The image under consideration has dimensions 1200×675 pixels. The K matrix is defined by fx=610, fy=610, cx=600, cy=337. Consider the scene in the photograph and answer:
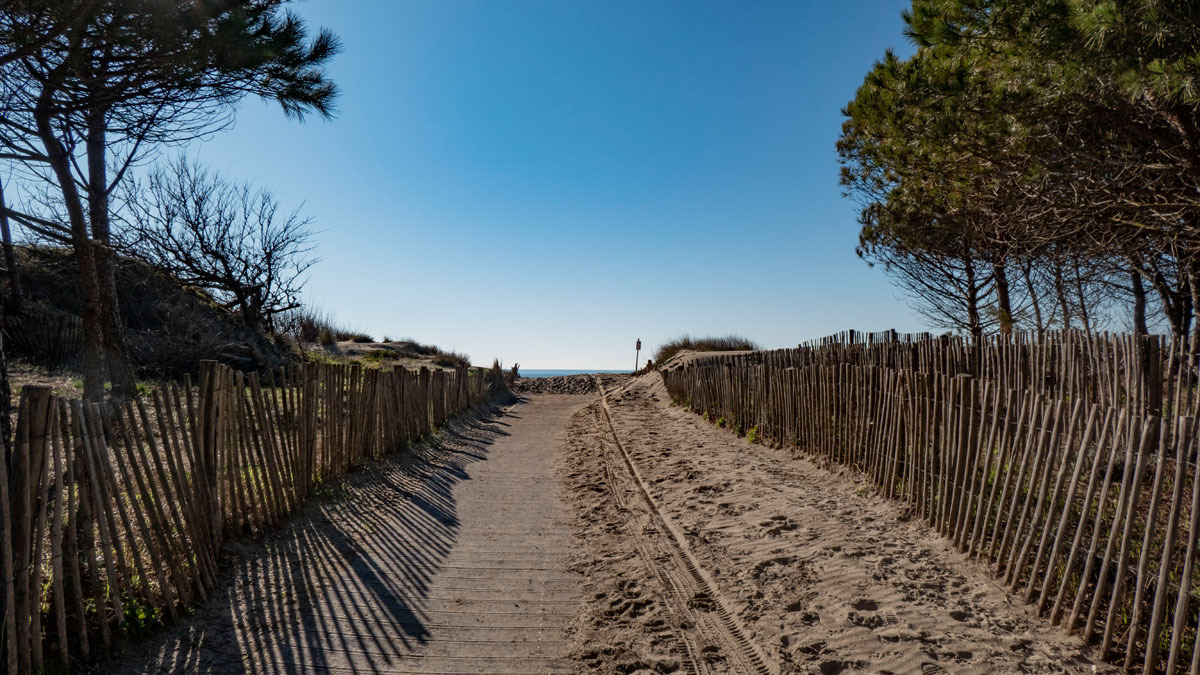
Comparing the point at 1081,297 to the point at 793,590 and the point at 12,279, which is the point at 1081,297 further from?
the point at 12,279

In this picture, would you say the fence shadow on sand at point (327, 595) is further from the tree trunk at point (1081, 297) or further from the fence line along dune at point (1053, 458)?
the tree trunk at point (1081, 297)

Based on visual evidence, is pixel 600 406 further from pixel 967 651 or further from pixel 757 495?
pixel 967 651

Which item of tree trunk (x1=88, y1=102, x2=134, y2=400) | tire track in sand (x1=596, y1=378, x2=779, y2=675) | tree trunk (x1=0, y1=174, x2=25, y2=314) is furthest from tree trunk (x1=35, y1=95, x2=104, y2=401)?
tire track in sand (x1=596, y1=378, x2=779, y2=675)

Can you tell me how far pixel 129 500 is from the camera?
13.3 feet

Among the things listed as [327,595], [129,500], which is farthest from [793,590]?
[129,500]

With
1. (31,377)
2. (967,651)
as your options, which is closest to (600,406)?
(31,377)

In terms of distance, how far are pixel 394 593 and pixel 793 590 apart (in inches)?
105

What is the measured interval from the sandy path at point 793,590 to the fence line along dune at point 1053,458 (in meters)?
0.26

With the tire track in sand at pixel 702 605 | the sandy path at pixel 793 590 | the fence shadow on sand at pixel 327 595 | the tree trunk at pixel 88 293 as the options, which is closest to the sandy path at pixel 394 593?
the fence shadow on sand at pixel 327 595

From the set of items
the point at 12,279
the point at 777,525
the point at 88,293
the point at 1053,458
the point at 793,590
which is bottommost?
the point at 793,590

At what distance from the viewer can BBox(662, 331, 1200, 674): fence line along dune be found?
2910mm

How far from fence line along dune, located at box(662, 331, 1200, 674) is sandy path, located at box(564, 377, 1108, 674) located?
26 centimetres

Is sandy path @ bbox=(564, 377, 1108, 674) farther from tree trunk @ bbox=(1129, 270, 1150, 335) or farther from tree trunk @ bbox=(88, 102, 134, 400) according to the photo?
tree trunk @ bbox=(1129, 270, 1150, 335)

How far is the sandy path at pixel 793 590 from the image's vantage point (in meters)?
3.19
